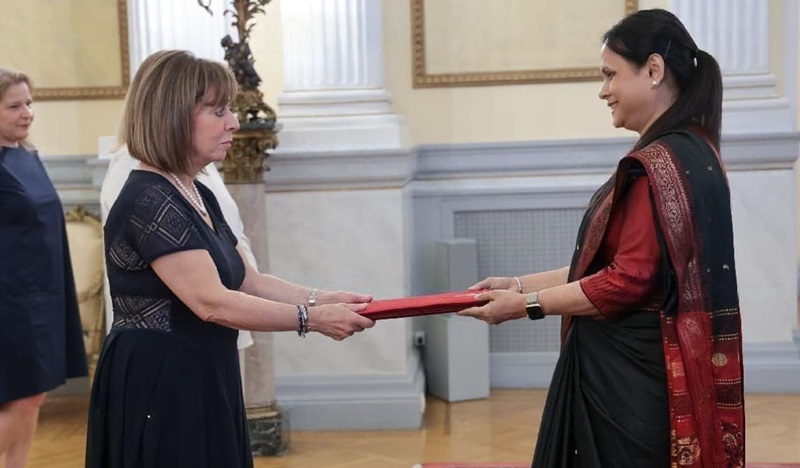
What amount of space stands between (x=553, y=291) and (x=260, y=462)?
2930 mm

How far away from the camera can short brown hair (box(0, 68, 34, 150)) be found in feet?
14.7

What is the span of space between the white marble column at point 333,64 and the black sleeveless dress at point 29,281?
1775mm

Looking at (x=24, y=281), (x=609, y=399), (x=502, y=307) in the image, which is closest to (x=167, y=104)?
(x=502, y=307)

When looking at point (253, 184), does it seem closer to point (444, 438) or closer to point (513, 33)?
point (444, 438)

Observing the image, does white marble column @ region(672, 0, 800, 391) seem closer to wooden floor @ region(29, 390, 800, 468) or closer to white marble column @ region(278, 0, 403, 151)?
wooden floor @ region(29, 390, 800, 468)

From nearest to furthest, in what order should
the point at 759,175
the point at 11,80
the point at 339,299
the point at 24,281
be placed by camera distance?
the point at 339,299
the point at 24,281
the point at 11,80
the point at 759,175

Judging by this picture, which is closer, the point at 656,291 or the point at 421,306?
the point at 656,291

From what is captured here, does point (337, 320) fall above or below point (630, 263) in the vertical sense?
below

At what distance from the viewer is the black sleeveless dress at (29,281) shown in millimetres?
4316

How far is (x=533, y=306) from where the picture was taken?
2.88 metres

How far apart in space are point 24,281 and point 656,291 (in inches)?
107

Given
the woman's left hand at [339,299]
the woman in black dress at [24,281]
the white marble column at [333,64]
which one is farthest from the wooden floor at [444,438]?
the woman's left hand at [339,299]

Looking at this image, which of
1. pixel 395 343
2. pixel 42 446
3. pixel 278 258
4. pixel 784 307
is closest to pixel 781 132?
pixel 784 307

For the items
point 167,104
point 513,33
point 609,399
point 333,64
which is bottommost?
point 609,399
